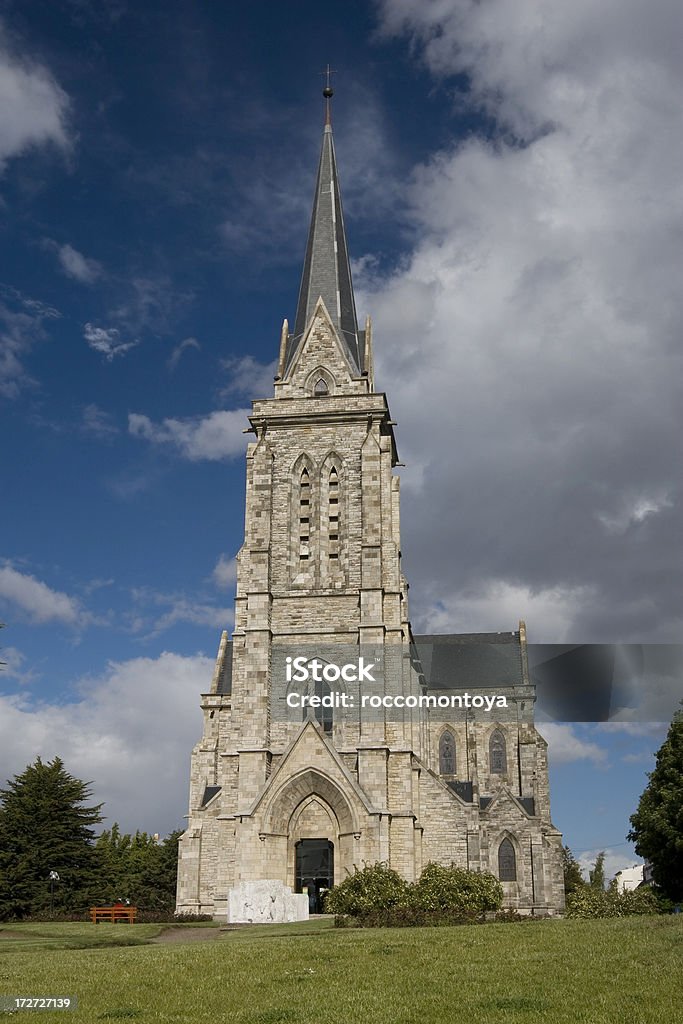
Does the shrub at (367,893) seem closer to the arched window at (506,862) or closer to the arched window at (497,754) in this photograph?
the arched window at (506,862)

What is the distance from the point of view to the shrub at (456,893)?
2745cm

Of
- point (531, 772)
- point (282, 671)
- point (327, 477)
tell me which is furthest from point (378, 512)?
point (531, 772)

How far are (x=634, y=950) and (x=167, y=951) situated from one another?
8118 mm

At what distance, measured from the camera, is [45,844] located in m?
47.7

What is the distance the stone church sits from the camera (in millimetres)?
36188

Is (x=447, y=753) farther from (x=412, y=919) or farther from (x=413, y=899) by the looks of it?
(x=412, y=919)

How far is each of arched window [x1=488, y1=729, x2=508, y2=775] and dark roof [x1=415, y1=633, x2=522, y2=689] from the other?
9.19ft

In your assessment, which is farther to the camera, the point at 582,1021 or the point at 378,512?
the point at 378,512

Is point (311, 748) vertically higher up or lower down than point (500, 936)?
higher up

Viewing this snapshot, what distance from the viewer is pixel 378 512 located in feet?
132

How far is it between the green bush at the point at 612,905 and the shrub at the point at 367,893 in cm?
528

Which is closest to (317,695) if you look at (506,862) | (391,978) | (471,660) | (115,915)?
(115,915)

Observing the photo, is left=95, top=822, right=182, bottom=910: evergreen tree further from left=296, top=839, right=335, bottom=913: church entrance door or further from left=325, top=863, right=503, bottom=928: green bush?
left=325, top=863, right=503, bottom=928: green bush

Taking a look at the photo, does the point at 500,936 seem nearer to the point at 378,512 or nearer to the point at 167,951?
the point at 167,951
